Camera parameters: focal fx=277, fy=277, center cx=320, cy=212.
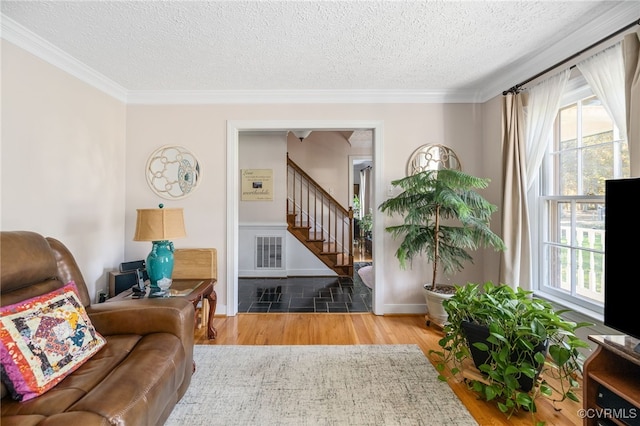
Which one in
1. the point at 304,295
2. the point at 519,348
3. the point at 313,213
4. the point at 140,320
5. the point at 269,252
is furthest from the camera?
the point at 313,213

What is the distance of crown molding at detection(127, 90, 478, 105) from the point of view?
311 cm

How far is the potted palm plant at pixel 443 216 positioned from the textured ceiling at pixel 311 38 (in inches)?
40.8

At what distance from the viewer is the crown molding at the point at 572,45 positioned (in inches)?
69.6

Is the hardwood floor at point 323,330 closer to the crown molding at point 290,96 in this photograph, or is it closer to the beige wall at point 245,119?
the beige wall at point 245,119

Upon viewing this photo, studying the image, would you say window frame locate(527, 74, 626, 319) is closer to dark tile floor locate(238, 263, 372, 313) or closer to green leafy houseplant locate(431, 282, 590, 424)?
green leafy houseplant locate(431, 282, 590, 424)

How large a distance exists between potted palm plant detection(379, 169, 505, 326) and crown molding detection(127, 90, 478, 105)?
1006 millimetres

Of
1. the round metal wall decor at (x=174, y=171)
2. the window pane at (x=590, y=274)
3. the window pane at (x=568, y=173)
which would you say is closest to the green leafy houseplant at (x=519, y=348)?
the window pane at (x=590, y=274)

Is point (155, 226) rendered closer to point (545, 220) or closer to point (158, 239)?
point (158, 239)

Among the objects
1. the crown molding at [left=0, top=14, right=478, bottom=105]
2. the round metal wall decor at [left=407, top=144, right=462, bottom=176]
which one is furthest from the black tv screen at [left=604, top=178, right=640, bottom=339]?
the crown molding at [left=0, top=14, right=478, bottom=105]

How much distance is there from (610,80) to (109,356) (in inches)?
138

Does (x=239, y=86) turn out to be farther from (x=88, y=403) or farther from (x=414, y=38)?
(x=88, y=403)

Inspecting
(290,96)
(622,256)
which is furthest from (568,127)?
(290,96)

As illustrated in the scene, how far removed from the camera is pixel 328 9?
5.88ft

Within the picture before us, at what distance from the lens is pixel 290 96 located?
10.3 ft
